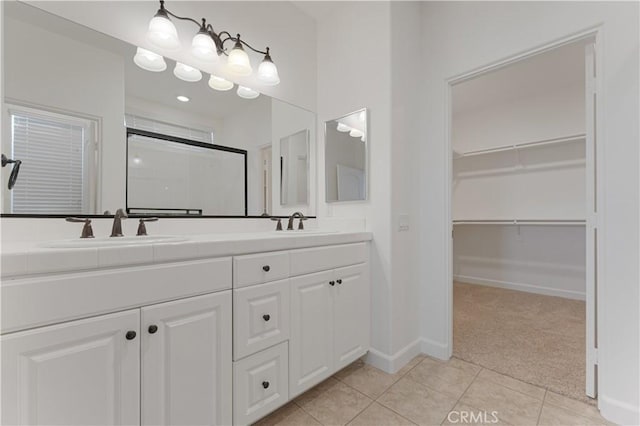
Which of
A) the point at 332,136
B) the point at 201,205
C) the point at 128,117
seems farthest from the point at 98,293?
the point at 332,136

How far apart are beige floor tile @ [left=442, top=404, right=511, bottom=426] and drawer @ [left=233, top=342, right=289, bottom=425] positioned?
827mm

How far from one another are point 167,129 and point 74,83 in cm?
42

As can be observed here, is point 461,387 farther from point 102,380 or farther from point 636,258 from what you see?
point 102,380

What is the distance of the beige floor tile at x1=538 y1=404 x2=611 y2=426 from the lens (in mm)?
1362

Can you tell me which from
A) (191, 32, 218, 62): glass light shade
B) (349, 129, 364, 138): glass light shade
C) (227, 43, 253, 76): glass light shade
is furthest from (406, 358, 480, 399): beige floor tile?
(191, 32, 218, 62): glass light shade

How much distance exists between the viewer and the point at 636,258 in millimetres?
1330

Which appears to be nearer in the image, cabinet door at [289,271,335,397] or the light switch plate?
cabinet door at [289,271,335,397]

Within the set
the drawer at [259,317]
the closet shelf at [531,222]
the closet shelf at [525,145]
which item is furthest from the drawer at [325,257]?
the closet shelf at [525,145]

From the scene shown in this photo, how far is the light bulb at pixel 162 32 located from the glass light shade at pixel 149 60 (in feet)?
0.21

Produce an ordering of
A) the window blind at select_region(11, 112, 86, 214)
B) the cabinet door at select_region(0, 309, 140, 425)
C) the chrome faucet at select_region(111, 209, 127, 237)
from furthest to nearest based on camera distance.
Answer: the chrome faucet at select_region(111, 209, 127, 237), the window blind at select_region(11, 112, 86, 214), the cabinet door at select_region(0, 309, 140, 425)

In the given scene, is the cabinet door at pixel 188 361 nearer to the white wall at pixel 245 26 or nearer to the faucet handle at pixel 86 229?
the faucet handle at pixel 86 229

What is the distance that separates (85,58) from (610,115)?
2581mm

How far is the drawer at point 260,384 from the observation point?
3.94ft

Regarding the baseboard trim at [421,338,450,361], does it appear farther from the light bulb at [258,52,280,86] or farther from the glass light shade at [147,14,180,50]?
the glass light shade at [147,14,180,50]
